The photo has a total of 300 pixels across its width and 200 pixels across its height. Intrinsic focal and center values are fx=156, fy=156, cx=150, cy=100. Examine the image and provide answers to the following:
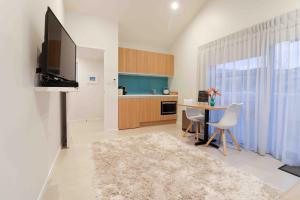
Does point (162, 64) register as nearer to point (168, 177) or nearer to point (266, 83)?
point (266, 83)

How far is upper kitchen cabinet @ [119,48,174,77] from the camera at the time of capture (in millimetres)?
4520

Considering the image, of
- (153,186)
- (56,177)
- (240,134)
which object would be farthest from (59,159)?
(240,134)

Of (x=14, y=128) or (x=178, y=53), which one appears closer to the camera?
(x=14, y=128)

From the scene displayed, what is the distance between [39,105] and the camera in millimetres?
1584

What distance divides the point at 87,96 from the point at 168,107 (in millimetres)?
2768

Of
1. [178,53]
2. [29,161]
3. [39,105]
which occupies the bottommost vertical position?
[29,161]

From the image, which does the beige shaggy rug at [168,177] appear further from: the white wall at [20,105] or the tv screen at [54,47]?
the tv screen at [54,47]

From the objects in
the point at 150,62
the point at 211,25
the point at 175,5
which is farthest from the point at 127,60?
the point at 211,25

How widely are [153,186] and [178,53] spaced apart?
421 cm

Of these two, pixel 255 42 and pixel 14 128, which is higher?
pixel 255 42

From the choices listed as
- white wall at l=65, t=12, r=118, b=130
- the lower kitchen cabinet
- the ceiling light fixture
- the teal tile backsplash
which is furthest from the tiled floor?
the ceiling light fixture

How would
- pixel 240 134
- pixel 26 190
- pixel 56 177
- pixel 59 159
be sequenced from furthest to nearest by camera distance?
pixel 240 134, pixel 59 159, pixel 56 177, pixel 26 190

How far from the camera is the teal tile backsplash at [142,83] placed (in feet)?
16.7

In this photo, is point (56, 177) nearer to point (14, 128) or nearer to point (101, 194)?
point (101, 194)
